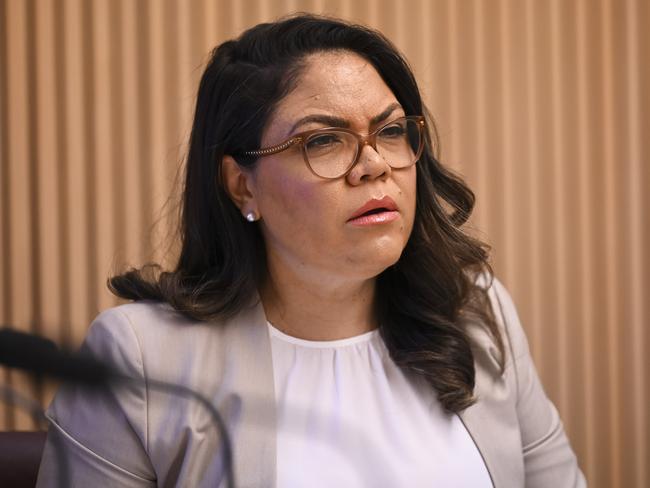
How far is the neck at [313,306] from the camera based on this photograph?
4.18ft

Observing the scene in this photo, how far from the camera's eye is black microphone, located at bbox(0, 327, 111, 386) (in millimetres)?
437

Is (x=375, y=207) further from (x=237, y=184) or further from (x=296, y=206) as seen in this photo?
(x=237, y=184)

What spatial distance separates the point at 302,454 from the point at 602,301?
113 centimetres

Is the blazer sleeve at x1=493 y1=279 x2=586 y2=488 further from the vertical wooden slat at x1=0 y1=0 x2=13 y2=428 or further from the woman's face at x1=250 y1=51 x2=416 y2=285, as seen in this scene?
the vertical wooden slat at x1=0 y1=0 x2=13 y2=428

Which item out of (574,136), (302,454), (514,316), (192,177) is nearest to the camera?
(302,454)

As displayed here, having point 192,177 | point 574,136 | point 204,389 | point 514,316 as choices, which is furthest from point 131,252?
point 574,136

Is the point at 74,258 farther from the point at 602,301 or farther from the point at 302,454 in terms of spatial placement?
the point at 602,301

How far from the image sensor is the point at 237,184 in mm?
1301

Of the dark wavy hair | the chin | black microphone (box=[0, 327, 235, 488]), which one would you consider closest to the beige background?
the dark wavy hair

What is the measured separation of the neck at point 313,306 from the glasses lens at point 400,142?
0.63 ft

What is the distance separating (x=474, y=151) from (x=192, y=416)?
1064 millimetres

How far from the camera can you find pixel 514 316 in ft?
4.75

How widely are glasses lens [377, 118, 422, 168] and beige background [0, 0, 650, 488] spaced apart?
0.69 m

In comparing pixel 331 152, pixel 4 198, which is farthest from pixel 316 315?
pixel 4 198
